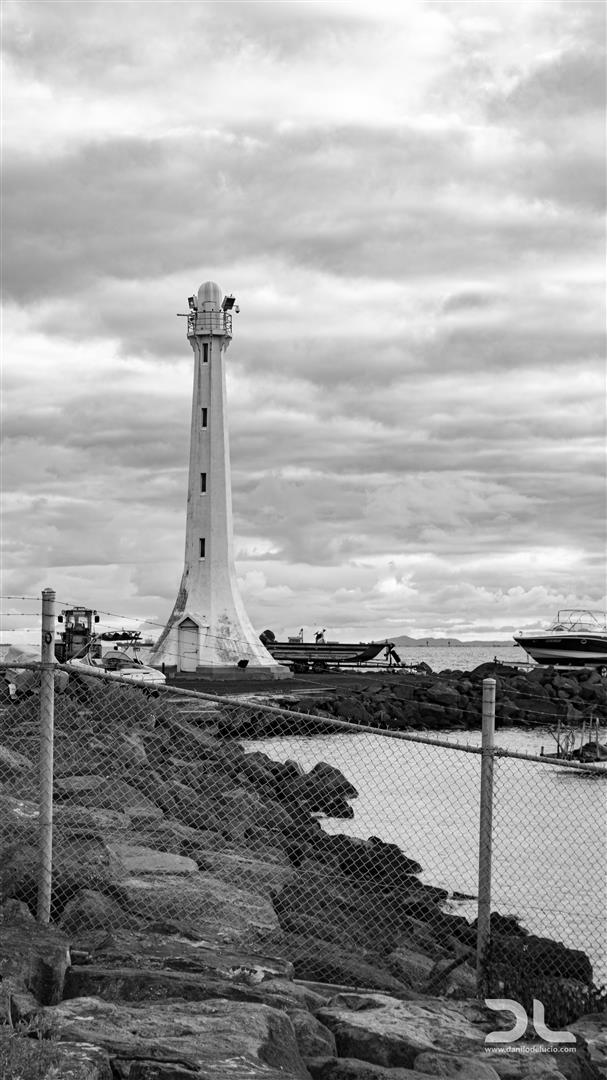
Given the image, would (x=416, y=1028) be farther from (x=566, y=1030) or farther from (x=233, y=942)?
(x=233, y=942)

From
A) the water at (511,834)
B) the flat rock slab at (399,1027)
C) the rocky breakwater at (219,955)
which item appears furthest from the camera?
the water at (511,834)

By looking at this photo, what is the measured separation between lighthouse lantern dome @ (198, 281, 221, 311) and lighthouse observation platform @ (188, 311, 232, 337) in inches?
12.3

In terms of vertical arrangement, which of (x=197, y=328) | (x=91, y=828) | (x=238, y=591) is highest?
(x=197, y=328)

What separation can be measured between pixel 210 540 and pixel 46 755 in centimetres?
3383

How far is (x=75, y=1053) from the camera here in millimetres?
4793

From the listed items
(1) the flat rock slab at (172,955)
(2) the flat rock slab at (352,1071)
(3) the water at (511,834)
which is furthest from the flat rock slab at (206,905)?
(3) the water at (511,834)

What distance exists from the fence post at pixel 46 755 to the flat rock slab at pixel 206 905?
1.01m

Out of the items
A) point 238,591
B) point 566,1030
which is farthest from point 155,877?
point 238,591

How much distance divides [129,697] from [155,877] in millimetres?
14748

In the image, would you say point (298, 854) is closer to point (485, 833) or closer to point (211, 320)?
point (485, 833)

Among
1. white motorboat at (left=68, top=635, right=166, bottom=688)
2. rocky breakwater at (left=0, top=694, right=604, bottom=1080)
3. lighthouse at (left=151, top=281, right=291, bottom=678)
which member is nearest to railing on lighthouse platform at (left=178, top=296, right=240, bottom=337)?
lighthouse at (left=151, top=281, right=291, bottom=678)

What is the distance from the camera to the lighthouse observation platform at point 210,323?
4162cm

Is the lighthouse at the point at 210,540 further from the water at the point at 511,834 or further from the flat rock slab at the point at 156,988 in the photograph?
the flat rock slab at the point at 156,988

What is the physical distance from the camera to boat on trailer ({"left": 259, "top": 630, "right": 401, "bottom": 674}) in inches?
2229
